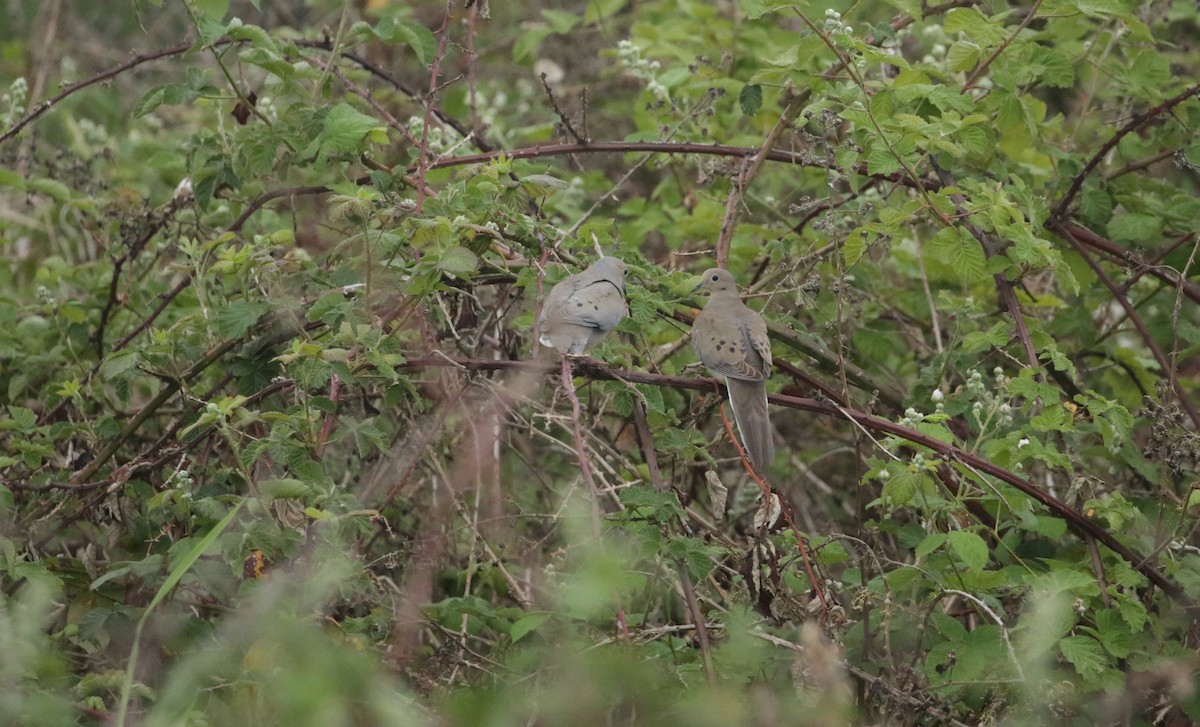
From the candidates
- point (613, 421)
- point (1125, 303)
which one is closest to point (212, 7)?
→ point (613, 421)

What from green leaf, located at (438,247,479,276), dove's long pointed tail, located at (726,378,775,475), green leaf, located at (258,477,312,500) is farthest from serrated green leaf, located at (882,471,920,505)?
green leaf, located at (258,477,312,500)

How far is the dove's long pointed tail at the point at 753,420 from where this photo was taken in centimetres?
366

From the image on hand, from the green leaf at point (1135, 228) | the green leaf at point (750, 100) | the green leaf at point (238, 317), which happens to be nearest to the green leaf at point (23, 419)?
the green leaf at point (238, 317)

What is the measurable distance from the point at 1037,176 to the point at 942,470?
167cm

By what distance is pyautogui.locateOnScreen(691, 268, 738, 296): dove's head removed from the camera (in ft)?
13.5

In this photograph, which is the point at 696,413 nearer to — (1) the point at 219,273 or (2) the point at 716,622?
(2) the point at 716,622

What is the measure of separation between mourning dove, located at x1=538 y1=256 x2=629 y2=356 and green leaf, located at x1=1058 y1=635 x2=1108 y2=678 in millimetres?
1428

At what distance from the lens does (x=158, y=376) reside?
3750 mm

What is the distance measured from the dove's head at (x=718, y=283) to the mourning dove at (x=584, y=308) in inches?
22.1

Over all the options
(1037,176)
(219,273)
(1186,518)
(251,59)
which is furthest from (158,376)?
(1037,176)

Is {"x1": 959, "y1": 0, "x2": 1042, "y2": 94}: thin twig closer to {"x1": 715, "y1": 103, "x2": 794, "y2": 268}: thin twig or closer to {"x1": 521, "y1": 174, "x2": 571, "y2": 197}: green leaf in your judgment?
{"x1": 715, "y1": 103, "x2": 794, "y2": 268}: thin twig

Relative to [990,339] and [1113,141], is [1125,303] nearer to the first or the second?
[1113,141]

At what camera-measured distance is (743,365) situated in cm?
366

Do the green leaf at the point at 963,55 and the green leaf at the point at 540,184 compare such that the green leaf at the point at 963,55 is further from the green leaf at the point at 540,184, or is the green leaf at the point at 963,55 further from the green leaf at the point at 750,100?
the green leaf at the point at 540,184
